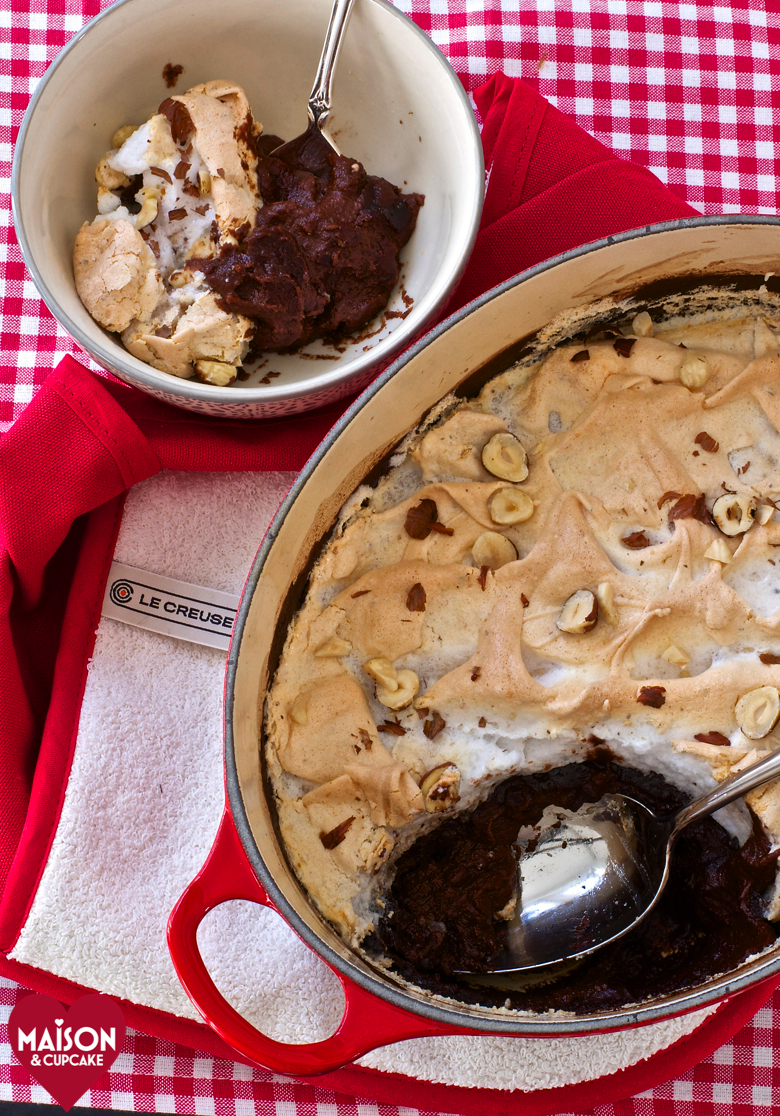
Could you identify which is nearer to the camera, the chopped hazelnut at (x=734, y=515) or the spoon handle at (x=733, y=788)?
the spoon handle at (x=733, y=788)

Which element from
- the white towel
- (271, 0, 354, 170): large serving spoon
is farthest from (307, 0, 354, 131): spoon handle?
the white towel

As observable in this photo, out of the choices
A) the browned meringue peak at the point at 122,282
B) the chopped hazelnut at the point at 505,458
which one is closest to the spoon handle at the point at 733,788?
the chopped hazelnut at the point at 505,458

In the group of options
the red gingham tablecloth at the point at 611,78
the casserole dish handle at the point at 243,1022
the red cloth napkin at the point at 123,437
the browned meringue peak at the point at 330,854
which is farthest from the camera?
the red gingham tablecloth at the point at 611,78

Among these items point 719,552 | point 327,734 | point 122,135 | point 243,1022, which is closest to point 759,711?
point 719,552

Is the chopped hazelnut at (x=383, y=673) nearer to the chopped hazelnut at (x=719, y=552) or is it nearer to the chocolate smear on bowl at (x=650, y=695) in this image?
the chocolate smear on bowl at (x=650, y=695)

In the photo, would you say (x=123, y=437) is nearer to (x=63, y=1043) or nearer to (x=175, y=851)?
(x=175, y=851)

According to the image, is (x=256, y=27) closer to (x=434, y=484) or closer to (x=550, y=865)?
(x=434, y=484)

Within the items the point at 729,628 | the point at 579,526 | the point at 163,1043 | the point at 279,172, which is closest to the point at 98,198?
the point at 279,172
